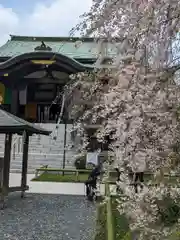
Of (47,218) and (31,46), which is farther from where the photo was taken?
(31,46)

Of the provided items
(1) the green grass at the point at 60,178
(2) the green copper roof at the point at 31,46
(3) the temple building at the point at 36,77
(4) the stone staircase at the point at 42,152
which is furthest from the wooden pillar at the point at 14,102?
(1) the green grass at the point at 60,178

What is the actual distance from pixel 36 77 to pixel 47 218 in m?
15.4

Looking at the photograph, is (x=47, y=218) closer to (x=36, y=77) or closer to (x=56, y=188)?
(x=56, y=188)

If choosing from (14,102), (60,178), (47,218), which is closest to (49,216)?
(47,218)

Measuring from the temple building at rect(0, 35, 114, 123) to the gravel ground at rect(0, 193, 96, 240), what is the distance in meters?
10.4

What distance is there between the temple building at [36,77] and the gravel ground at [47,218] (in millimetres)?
10404

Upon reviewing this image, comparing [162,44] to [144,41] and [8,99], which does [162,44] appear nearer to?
[144,41]

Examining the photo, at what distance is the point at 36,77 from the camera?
22000 mm

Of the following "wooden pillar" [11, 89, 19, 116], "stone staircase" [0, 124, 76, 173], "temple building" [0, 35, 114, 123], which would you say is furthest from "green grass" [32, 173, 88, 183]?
"wooden pillar" [11, 89, 19, 116]

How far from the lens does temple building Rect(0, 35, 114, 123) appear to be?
19328mm

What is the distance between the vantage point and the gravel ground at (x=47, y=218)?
5949mm

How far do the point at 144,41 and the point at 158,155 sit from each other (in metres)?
0.92

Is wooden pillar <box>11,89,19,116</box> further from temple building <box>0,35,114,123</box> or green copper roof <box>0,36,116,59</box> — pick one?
green copper roof <box>0,36,116,59</box>

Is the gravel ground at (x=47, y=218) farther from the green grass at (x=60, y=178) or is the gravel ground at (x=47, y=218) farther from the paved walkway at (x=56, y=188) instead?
the green grass at (x=60, y=178)
